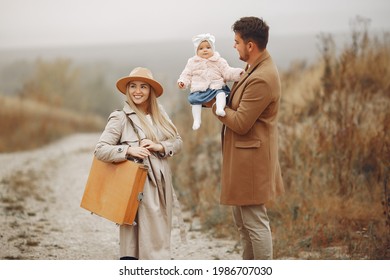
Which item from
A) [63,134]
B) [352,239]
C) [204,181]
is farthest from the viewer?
[63,134]

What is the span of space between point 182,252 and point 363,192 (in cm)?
210

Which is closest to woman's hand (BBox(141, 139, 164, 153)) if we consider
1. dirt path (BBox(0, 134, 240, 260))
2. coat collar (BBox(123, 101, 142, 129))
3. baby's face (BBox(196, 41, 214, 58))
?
coat collar (BBox(123, 101, 142, 129))

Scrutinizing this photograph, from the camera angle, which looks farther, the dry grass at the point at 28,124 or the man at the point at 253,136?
the dry grass at the point at 28,124

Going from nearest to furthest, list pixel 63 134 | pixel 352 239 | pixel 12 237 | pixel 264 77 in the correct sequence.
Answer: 1. pixel 264 77
2. pixel 352 239
3. pixel 12 237
4. pixel 63 134

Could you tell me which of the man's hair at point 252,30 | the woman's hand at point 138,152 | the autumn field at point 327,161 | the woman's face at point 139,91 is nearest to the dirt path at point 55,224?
the autumn field at point 327,161

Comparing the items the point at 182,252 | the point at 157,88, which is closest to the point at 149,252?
the point at 157,88

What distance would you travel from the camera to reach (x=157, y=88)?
4.45 meters

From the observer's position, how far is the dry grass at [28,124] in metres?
12.9

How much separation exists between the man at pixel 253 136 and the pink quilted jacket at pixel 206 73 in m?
0.12

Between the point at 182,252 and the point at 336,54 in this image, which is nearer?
the point at 182,252

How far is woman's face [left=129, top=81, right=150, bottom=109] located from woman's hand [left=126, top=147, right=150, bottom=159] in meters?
0.38

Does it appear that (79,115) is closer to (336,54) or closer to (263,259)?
(336,54)

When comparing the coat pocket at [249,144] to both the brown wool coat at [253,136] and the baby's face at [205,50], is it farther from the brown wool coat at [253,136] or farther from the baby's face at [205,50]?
the baby's face at [205,50]

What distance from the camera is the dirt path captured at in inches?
236
